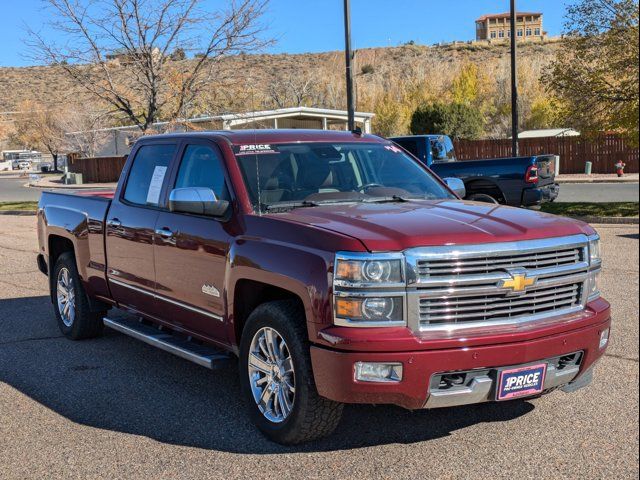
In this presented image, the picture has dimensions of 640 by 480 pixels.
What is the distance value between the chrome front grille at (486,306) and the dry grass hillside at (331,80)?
677 inches

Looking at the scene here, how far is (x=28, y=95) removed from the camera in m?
84.1

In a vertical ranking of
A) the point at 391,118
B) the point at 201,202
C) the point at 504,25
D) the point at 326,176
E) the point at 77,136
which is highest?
the point at 504,25

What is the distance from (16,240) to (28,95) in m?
74.4

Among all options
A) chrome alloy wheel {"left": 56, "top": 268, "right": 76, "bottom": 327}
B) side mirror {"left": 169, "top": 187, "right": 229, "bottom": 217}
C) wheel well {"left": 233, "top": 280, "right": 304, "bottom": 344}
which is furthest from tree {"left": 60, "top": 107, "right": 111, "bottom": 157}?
wheel well {"left": 233, "top": 280, "right": 304, "bottom": 344}

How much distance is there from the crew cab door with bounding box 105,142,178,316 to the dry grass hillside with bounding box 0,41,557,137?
14.3m

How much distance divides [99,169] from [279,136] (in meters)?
51.7

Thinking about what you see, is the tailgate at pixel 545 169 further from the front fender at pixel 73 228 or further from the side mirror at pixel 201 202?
the side mirror at pixel 201 202

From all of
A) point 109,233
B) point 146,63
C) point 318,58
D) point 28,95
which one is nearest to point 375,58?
point 318,58

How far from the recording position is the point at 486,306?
3971 millimetres

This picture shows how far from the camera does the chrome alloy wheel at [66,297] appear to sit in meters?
7.30

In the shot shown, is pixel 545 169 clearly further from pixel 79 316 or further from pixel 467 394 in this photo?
pixel 467 394

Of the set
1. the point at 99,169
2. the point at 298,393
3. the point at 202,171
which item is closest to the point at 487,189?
the point at 202,171

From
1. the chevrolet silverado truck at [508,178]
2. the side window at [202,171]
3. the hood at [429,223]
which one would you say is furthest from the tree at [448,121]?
the hood at [429,223]

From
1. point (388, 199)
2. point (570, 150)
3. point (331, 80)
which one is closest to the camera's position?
point (388, 199)
